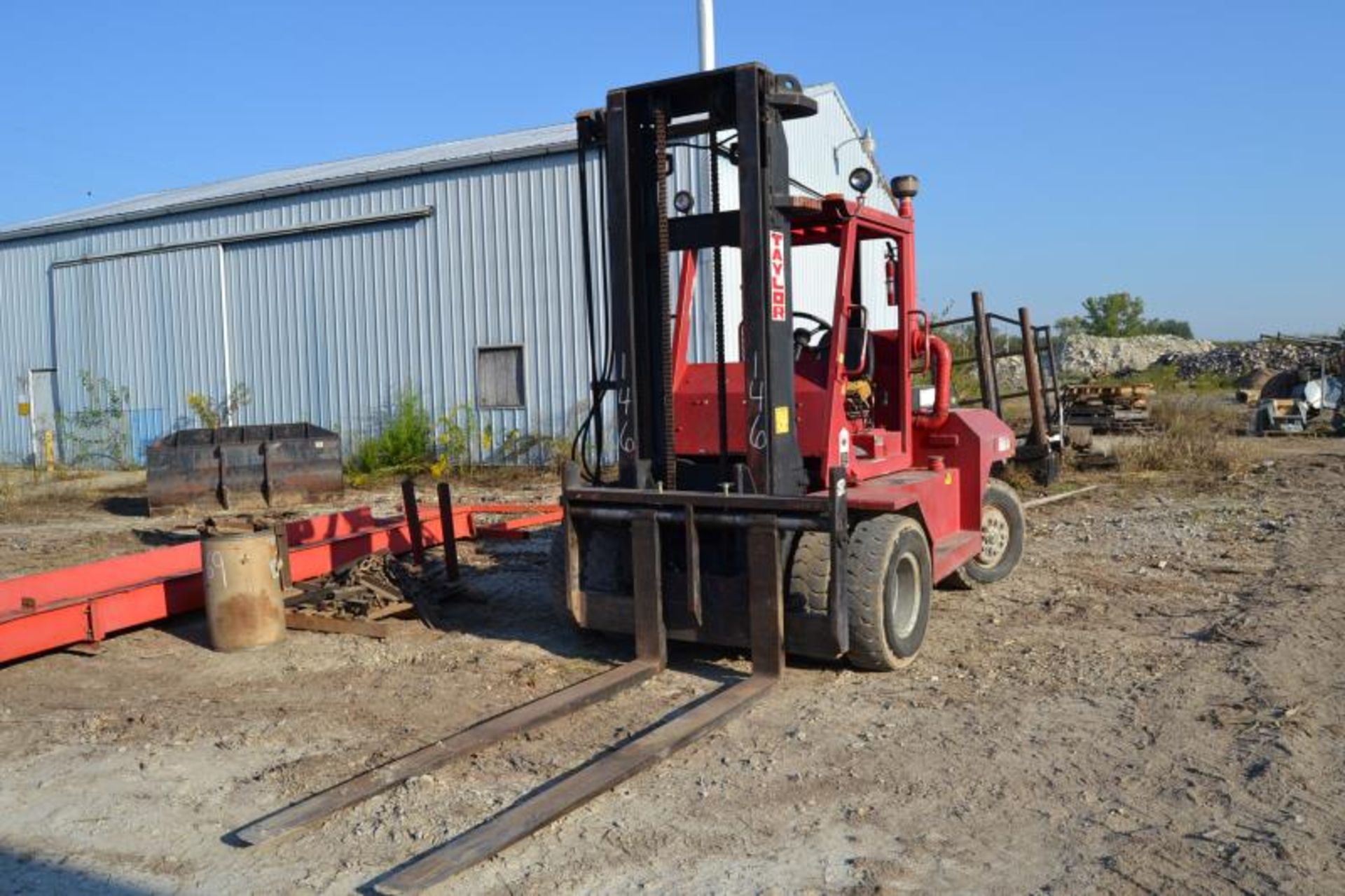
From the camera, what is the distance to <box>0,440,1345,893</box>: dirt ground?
4.14 metres

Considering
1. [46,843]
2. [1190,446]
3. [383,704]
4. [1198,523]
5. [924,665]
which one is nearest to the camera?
[46,843]

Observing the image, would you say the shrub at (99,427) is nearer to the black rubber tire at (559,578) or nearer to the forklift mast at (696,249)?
the black rubber tire at (559,578)

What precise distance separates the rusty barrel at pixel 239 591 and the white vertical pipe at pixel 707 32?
9291mm

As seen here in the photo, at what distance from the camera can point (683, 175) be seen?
57.4 ft

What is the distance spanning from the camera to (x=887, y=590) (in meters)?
6.39

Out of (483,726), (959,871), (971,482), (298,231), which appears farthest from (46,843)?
(298,231)

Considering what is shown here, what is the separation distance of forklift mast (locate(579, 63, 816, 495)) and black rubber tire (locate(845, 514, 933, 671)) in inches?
21.9

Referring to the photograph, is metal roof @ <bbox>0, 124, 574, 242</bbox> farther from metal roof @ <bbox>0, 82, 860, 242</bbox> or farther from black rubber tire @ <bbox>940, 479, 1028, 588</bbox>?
black rubber tire @ <bbox>940, 479, 1028, 588</bbox>

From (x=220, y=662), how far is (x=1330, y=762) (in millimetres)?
6273

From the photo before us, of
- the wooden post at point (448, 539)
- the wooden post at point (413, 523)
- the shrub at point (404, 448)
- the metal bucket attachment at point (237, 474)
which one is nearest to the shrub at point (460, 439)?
the shrub at point (404, 448)

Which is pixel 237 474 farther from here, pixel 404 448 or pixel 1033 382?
pixel 1033 382

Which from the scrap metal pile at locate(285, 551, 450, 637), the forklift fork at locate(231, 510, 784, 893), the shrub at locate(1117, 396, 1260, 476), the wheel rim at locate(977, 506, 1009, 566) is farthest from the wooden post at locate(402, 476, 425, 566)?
the shrub at locate(1117, 396, 1260, 476)

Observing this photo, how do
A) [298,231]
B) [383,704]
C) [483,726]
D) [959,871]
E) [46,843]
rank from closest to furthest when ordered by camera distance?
[959,871], [46,843], [483,726], [383,704], [298,231]

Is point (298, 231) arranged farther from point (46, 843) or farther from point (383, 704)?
point (46, 843)
